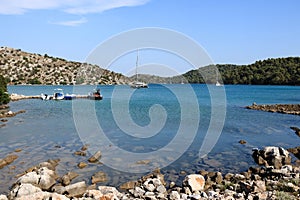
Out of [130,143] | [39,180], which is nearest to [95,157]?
[130,143]

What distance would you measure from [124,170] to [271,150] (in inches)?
343

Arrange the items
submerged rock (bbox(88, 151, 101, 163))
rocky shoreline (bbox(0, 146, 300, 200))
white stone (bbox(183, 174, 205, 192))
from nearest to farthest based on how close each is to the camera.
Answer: rocky shoreline (bbox(0, 146, 300, 200)) < white stone (bbox(183, 174, 205, 192)) < submerged rock (bbox(88, 151, 101, 163))

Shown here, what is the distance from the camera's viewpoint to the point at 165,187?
42.1ft

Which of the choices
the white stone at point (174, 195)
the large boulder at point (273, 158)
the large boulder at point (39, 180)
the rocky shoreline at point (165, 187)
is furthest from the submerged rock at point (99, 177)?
the large boulder at point (273, 158)

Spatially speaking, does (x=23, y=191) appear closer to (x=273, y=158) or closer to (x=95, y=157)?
(x=95, y=157)

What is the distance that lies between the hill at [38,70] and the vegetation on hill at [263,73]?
4379cm

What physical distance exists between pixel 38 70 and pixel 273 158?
124275mm

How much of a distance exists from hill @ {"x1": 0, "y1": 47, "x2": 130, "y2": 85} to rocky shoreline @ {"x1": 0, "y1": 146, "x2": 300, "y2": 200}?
331ft

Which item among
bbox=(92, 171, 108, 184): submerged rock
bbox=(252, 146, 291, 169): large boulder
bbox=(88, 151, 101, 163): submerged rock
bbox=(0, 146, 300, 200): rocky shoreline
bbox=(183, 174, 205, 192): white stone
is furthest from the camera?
bbox=(88, 151, 101, 163): submerged rock

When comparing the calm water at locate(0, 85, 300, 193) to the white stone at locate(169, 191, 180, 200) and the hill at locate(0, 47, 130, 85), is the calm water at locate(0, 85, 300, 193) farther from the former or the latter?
the hill at locate(0, 47, 130, 85)

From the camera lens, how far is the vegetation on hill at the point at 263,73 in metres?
129

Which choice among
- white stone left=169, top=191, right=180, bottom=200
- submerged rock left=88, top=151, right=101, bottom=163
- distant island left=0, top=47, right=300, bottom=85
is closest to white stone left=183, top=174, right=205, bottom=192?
white stone left=169, top=191, right=180, bottom=200

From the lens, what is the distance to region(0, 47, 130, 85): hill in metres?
120

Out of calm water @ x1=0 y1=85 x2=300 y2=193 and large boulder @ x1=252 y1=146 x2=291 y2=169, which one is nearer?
calm water @ x1=0 y1=85 x2=300 y2=193
